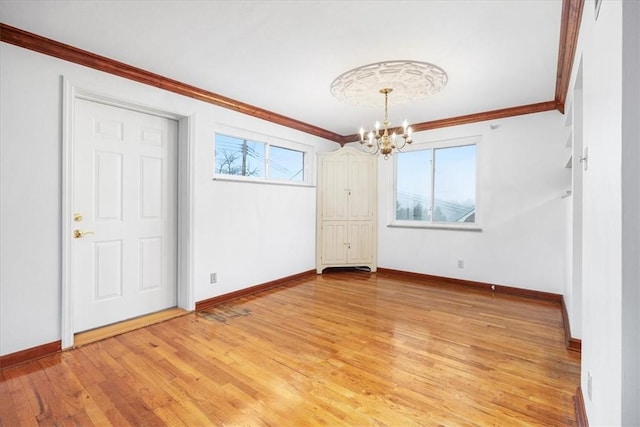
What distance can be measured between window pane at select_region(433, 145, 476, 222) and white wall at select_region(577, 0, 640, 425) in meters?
3.33

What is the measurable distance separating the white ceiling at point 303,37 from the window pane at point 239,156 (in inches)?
28.8

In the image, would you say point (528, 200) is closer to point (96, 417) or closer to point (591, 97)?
point (591, 97)

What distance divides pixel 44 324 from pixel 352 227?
4147mm

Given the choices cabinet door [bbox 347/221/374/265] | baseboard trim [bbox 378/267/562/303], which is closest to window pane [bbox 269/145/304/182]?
cabinet door [bbox 347/221/374/265]

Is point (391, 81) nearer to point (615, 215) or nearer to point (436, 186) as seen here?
point (615, 215)

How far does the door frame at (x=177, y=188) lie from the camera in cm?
250

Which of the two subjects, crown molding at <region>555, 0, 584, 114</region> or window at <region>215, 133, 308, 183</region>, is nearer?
crown molding at <region>555, 0, 584, 114</region>

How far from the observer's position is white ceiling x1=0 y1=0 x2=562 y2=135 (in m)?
2.03

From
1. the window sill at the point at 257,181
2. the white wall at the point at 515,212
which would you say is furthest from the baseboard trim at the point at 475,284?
the window sill at the point at 257,181

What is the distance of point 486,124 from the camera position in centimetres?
439

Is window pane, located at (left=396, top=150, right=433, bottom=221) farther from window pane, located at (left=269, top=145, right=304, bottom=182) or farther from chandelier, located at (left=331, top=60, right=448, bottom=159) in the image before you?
chandelier, located at (left=331, top=60, right=448, bottom=159)

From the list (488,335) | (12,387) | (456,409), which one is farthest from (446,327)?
(12,387)
